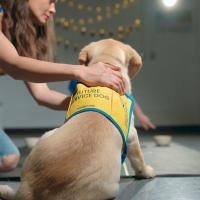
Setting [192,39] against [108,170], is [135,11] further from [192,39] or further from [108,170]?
[108,170]

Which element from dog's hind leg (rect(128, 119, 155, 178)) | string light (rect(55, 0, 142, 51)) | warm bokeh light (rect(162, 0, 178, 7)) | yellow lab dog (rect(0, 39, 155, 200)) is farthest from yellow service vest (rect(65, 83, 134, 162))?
warm bokeh light (rect(162, 0, 178, 7))

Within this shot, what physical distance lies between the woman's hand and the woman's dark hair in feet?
1.45

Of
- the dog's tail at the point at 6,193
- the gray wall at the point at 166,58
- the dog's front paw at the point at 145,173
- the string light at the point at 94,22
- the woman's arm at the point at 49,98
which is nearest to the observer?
the dog's tail at the point at 6,193

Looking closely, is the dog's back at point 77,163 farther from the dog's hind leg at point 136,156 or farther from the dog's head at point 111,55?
the dog's head at point 111,55

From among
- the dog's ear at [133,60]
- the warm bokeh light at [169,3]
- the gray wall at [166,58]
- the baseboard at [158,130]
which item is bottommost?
the baseboard at [158,130]

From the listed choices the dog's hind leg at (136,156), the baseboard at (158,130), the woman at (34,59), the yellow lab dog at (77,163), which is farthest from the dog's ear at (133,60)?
the baseboard at (158,130)

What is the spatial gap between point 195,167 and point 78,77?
3.70 feet

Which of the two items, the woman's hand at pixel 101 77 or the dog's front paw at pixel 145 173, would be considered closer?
the woman's hand at pixel 101 77

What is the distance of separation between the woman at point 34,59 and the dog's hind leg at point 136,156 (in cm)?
23

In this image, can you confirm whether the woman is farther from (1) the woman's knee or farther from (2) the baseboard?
(2) the baseboard

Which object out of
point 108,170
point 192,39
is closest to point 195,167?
point 108,170

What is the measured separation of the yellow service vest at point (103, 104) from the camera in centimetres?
144

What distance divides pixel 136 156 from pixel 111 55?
1.59 ft

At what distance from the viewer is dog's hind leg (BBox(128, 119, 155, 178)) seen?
169 cm
